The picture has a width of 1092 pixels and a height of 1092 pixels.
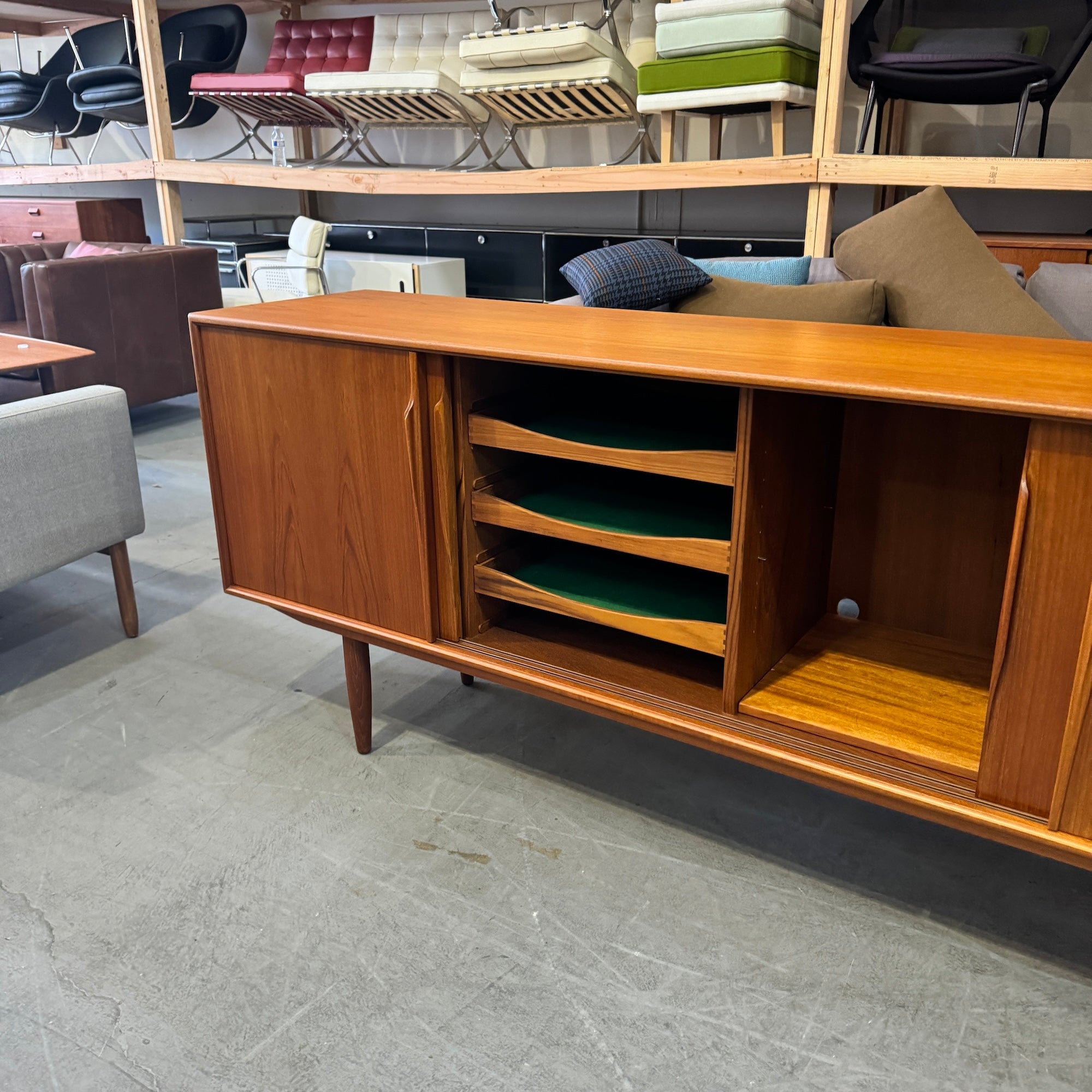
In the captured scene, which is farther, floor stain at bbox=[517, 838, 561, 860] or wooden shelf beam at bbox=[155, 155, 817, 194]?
wooden shelf beam at bbox=[155, 155, 817, 194]

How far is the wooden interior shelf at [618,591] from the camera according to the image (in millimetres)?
1438

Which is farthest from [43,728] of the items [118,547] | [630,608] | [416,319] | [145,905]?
[630,608]

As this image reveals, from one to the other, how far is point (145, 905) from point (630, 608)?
0.90m

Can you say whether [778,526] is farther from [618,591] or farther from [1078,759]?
[1078,759]

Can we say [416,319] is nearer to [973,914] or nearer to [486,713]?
[486,713]

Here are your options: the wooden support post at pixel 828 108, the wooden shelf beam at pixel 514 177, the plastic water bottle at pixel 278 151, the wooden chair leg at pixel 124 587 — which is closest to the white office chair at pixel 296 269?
the wooden shelf beam at pixel 514 177

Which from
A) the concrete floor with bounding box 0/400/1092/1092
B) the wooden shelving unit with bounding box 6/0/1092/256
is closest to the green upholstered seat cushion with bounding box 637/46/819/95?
the wooden shelving unit with bounding box 6/0/1092/256

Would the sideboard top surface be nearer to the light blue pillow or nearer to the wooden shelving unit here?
the light blue pillow

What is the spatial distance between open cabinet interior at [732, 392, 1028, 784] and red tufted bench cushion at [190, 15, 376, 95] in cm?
517

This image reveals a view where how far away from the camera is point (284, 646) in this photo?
242 centimetres

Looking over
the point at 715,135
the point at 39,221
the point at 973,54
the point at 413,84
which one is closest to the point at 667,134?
the point at 715,135

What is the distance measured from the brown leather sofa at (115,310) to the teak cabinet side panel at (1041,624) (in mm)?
3398

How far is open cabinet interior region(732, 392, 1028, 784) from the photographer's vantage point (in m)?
1.32

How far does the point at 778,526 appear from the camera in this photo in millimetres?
1382
